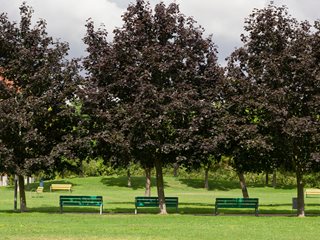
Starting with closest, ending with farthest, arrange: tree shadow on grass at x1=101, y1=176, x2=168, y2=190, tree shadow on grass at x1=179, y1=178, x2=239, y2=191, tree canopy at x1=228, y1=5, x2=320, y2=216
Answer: tree canopy at x1=228, y1=5, x2=320, y2=216
tree shadow on grass at x1=101, y1=176, x2=168, y2=190
tree shadow on grass at x1=179, y1=178, x2=239, y2=191

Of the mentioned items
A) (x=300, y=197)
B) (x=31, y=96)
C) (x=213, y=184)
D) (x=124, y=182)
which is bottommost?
(x=213, y=184)

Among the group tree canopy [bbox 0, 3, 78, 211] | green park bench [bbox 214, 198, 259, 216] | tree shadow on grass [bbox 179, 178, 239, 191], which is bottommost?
tree shadow on grass [bbox 179, 178, 239, 191]

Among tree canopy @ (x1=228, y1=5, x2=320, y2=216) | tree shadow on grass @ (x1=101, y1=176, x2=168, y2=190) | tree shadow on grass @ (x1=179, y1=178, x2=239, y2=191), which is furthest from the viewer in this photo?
tree shadow on grass @ (x1=179, y1=178, x2=239, y2=191)

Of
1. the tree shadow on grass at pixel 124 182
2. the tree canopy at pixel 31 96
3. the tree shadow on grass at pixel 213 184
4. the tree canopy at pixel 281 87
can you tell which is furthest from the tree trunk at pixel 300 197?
the tree shadow on grass at pixel 213 184

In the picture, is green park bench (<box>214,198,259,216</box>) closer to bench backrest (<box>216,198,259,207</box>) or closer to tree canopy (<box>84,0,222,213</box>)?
bench backrest (<box>216,198,259,207</box>)

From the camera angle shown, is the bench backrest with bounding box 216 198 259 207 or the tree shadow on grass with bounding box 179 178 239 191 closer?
the bench backrest with bounding box 216 198 259 207

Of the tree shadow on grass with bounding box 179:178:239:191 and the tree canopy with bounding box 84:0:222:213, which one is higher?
the tree canopy with bounding box 84:0:222:213

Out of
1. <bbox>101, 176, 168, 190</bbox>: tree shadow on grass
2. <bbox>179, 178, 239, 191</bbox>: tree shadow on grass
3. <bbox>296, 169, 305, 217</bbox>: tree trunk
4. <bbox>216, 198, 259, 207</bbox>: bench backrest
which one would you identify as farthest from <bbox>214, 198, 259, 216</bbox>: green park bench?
<bbox>179, 178, 239, 191</bbox>: tree shadow on grass

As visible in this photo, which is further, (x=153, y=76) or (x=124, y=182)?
(x=124, y=182)

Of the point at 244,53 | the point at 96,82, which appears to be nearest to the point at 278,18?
the point at 244,53

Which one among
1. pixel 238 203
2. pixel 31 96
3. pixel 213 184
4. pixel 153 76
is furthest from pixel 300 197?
pixel 213 184

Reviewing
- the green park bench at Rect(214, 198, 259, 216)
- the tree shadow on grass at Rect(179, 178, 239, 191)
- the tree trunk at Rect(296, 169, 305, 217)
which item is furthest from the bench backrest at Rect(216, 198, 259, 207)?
the tree shadow on grass at Rect(179, 178, 239, 191)

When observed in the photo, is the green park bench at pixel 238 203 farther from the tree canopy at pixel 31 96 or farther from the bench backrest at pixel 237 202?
the tree canopy at pixel 31 96

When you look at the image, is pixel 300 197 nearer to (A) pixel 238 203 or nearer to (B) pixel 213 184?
(A) pixel 238 203
